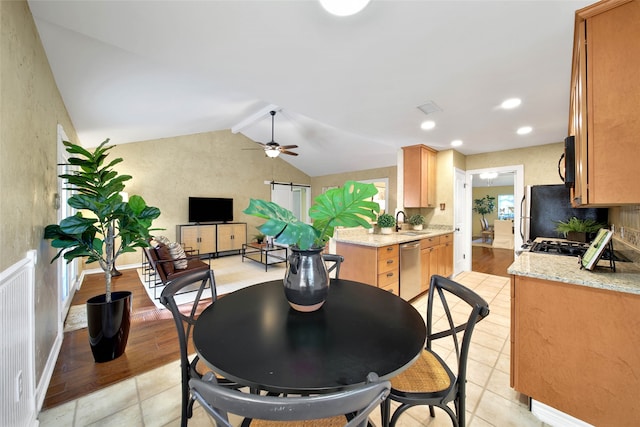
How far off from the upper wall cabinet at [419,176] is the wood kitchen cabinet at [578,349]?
8.86ft

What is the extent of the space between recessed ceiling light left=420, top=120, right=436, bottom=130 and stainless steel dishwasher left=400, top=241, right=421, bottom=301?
1.53 meters

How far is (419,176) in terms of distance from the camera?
4.05 meters

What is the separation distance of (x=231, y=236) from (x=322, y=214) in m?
5.84

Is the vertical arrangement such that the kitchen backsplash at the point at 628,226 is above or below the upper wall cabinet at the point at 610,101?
below

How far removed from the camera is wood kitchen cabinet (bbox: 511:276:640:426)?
3.90ft

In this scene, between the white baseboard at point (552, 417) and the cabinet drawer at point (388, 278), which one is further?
the cabinet drawer at point (388, 278)

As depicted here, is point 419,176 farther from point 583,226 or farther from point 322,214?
point 322,214

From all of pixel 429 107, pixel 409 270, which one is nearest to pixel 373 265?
pixel 409 270

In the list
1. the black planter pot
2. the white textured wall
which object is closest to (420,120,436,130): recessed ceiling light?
the white textured wall

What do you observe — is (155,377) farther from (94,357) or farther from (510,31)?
(510,31)

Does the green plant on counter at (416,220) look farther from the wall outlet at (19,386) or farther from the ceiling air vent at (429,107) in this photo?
the wall outlet at (19,386)

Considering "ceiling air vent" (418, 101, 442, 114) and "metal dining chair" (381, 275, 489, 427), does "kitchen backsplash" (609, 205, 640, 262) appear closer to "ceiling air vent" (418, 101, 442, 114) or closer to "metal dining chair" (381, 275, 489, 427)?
"metal dining chair" (381, 275, 489, 427)

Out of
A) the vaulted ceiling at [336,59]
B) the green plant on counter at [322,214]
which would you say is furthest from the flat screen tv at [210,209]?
the green plant on counter at [322,214]

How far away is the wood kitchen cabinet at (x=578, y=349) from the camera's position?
119 cm
